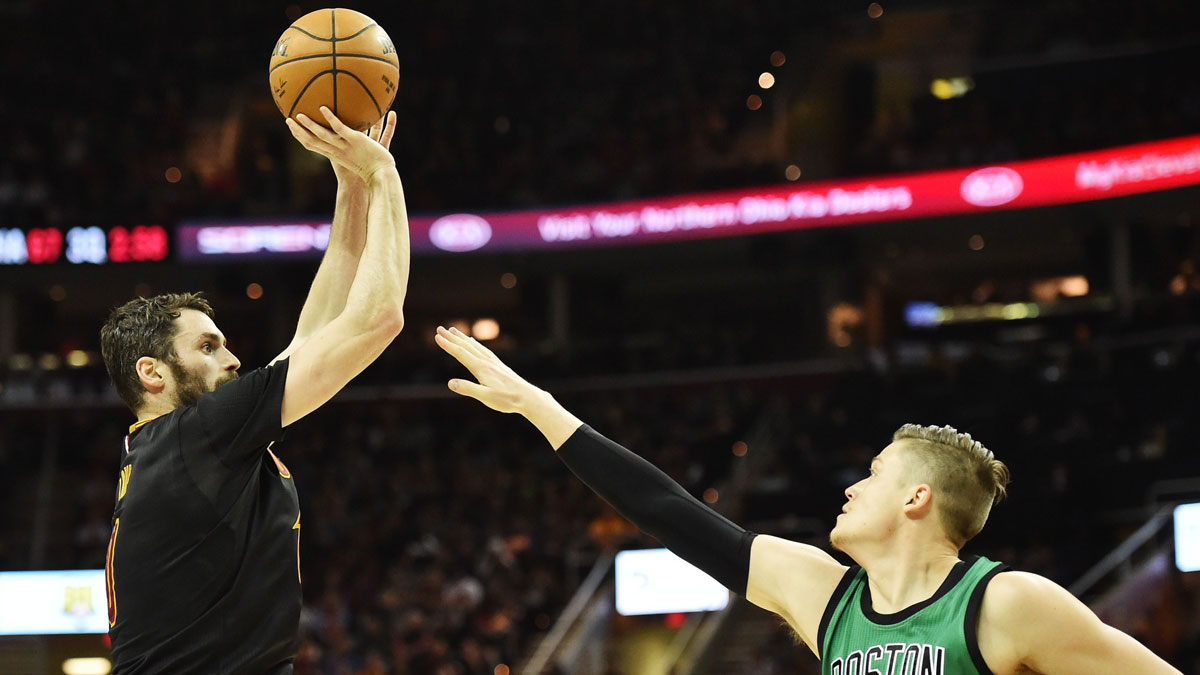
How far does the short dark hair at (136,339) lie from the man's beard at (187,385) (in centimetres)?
3

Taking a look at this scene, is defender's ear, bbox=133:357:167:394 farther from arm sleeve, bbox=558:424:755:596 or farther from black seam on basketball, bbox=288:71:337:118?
arm sleeve, bbox=558:424:755:596

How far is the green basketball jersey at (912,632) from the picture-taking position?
9.91 feet

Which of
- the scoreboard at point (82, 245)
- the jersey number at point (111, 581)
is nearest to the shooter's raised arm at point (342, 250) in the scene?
the jersey number at point (111, 581)

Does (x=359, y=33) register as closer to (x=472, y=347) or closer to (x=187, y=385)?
(x=472, y=347)

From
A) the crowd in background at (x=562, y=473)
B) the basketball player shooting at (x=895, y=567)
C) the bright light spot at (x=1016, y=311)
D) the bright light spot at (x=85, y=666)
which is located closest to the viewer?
the basketball player shooting at (x=895, y=567)

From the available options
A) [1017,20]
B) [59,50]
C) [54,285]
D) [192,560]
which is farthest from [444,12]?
[192,560]

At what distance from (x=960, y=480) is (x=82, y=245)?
70.6 feet

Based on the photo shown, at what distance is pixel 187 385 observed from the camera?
3484mm

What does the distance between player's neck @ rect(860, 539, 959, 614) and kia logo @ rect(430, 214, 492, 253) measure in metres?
20.4

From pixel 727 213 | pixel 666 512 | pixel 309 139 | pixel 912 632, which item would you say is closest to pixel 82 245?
pixel 727 213

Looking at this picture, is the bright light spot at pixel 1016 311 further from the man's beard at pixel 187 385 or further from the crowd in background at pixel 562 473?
the man's beard at pixel 187 385

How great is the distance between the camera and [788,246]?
2367 cm

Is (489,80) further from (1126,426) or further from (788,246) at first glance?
(1126,426)

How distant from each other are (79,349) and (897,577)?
85.3ft
